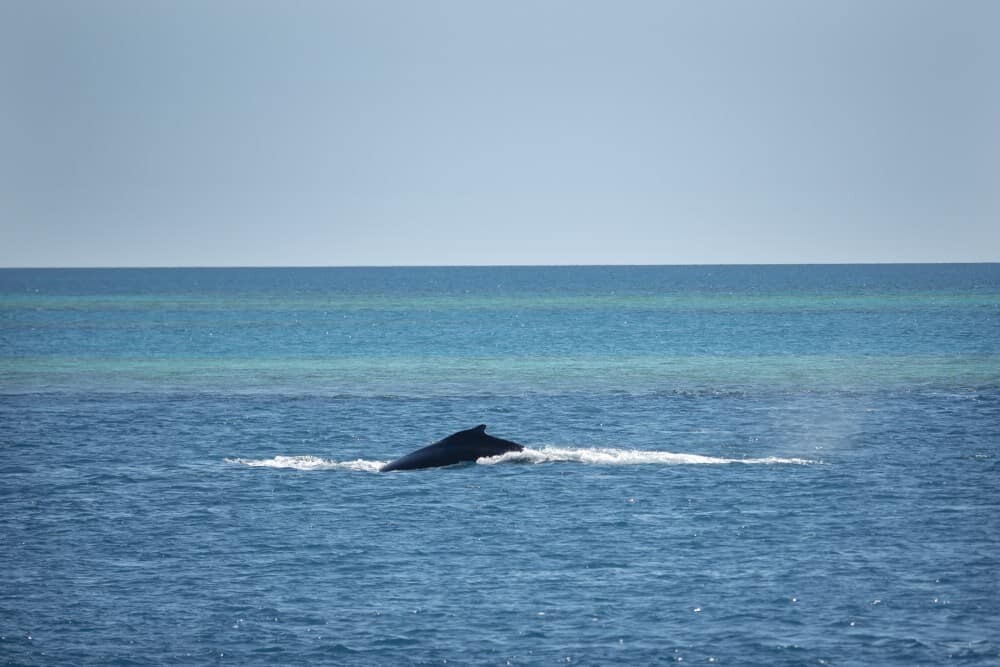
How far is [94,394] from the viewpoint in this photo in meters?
67.8

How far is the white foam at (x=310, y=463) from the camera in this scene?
4256cm

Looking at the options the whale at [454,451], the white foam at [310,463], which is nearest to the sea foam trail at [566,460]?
the white foam at [310,463]

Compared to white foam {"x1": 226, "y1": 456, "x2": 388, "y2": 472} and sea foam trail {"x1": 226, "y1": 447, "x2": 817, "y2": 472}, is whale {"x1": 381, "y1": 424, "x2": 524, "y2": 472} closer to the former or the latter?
sea foam trail {"x1": 226, "y1": 447, "x2": 817, "y2": 472}

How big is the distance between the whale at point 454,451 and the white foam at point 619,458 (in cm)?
42

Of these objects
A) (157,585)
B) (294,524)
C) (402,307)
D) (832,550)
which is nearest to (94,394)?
(294,524)

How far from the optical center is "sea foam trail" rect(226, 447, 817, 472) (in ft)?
140

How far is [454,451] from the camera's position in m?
42.8

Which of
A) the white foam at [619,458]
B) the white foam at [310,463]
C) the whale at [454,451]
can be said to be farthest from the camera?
the white foam at [619,458]

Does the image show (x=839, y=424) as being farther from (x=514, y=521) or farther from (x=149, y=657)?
(x=149, y=657)

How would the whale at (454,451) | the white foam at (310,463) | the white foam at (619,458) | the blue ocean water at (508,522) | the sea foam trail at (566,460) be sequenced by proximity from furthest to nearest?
the white foam at (619,458) < the sea foam trail at (566,460) < the white foam at (310,463) < the whale at (454,451) < the blue ocean water at (508,522)

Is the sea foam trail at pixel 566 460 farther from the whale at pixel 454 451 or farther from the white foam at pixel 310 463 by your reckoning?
the whale at pixel 454 451

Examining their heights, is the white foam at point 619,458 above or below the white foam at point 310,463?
above

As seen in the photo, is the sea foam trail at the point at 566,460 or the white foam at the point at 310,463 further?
the sea foam trail at the point at 566,460

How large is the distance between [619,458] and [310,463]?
31.0 ft
